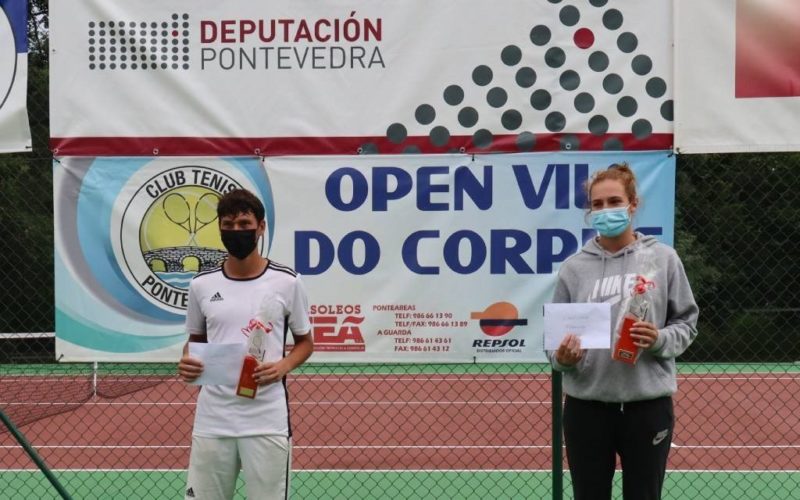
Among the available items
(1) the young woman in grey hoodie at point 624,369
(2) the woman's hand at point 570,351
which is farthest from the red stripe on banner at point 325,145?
(2) the woman's hand at point 570,351

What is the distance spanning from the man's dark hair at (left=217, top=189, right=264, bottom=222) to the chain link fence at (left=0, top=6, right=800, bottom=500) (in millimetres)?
1743

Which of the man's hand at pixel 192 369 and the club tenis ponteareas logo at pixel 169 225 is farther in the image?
the club tenis ponteareas logo at pixel 169 225

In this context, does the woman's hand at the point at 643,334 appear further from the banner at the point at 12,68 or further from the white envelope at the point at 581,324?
the banner at the point at 12,68

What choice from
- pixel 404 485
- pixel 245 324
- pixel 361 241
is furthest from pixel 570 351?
pixel 404 485

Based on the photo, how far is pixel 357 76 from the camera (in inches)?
190

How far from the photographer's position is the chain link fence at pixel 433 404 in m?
7.74

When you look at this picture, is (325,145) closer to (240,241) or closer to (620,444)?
(240,241)

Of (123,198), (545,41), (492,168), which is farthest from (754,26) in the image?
(123,198)

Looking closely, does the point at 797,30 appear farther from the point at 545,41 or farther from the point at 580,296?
the point at 580,296

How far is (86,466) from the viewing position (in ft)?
28.0

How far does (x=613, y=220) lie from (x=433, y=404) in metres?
9.61

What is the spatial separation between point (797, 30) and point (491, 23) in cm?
156

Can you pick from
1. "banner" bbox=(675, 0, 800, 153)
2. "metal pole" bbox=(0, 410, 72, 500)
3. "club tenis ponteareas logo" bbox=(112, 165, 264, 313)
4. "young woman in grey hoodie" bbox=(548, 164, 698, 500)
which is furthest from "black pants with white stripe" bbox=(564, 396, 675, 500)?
"metal pole" bbox=(0, 410, 72, 500)

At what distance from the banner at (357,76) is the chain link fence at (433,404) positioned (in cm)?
74
